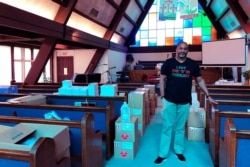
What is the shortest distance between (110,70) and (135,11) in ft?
10.3

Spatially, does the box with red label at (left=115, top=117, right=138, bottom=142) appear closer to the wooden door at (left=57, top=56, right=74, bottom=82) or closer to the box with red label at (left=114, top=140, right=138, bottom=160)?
the box with red label at (left=114, top=140, right=138, bottom=160)

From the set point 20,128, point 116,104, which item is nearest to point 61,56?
point 116,104

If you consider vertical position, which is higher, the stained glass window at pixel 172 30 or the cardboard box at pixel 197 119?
the stained glass window at pixel 172 30

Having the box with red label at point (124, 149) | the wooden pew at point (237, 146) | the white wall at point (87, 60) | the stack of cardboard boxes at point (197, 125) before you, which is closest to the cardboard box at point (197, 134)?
the stack of cardboard boxes at point (197, 125)

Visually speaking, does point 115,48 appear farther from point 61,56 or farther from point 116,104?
point 116,104

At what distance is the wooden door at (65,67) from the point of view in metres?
10.3

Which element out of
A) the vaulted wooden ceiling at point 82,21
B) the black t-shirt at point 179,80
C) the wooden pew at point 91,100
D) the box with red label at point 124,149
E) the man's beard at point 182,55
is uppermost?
the vaulted wooden ceiling at point 82,21

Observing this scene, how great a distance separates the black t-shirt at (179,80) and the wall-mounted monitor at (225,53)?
4.87 m

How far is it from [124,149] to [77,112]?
2.50 ft

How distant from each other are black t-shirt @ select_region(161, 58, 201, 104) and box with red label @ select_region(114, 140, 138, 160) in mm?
742

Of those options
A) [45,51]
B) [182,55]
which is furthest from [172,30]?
[182,55]

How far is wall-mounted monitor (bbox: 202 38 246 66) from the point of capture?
6802mm

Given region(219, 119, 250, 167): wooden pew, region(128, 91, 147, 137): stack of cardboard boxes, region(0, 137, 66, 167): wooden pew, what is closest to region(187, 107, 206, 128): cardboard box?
region(128, 91, 147, 137): stack of cardboard boxes

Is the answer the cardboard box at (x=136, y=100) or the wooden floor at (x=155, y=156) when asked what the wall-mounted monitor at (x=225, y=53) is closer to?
the wooden floor at (x=155, y=156)
